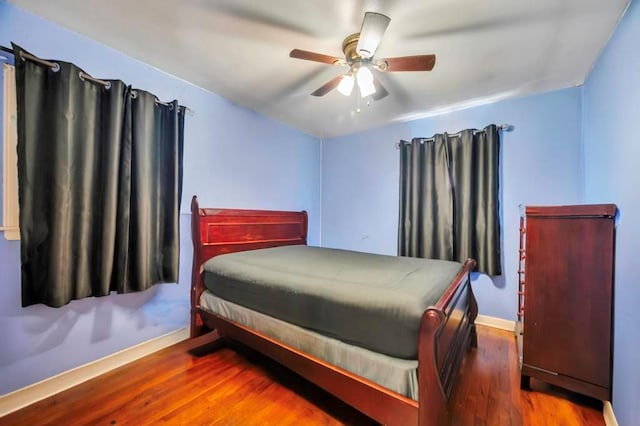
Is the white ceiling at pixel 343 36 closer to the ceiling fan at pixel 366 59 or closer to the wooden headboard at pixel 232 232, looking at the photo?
the ceiling fan at pixel 366 59

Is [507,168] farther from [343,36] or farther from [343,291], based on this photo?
[343,291]

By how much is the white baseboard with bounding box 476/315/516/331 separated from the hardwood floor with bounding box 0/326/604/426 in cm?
71

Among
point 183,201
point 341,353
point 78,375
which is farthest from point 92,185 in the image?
point 341,353

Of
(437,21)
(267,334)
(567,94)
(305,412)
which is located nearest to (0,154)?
(267,334)

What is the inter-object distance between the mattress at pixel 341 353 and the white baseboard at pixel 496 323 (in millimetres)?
2203

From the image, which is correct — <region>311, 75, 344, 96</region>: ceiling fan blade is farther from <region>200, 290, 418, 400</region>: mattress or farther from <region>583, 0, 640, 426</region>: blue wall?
<region>200, 290, 418, 400</region>: mattress

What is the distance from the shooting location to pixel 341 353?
1403 millimetres

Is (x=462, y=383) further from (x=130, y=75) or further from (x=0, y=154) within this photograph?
(x=130, y=75)

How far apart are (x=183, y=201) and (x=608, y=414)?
11.2ft

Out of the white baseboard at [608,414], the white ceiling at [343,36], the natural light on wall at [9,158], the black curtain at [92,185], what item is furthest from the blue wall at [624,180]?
the natural light on wall at [9,158]

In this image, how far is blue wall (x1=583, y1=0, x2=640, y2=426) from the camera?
49.6 inches

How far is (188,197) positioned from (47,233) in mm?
1034

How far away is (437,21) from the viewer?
1632mm

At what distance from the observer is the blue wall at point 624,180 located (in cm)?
126
